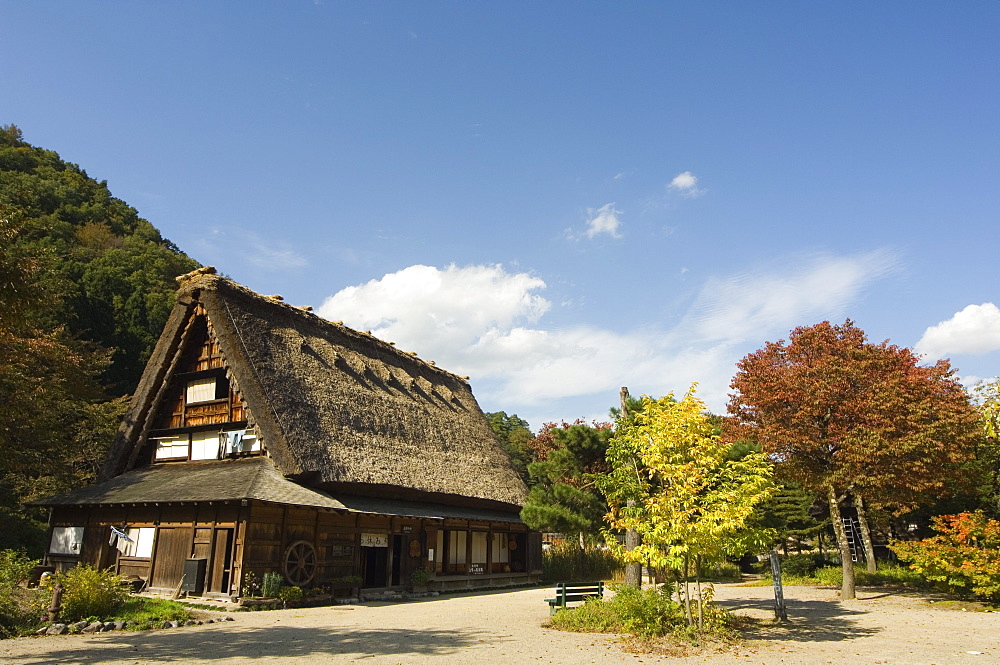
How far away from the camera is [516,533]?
3020cm

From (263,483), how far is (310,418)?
124 inches

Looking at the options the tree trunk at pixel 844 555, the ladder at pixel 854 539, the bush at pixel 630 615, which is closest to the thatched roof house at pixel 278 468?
the bush at pixel 630 615

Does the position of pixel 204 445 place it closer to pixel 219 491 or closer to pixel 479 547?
pixel 219 491

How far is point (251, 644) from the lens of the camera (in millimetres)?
11227

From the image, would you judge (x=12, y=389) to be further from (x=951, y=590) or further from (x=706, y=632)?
(x=951, y=590)

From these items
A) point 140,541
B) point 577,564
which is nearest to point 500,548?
point 577,564

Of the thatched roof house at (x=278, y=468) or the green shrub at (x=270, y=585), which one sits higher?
the thatched roof house at (x=278, y=468)

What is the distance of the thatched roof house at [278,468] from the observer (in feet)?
61.6

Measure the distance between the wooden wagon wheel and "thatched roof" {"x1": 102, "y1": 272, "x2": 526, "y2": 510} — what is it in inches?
75.6

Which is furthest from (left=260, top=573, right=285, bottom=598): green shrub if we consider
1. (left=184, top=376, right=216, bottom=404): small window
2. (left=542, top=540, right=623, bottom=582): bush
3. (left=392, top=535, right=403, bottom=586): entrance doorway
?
(left=542, top=540, right=623, bottom=582): bush

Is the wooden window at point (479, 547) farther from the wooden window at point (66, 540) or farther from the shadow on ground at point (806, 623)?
the wooden window at point (66, 540)

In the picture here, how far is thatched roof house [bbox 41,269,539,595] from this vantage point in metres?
18.8

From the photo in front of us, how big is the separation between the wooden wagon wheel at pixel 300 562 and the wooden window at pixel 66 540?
7.70 m

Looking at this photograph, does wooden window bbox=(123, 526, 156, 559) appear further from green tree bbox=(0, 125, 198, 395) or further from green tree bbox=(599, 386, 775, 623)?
green tree bbox=(0, 125, 198, 395)
